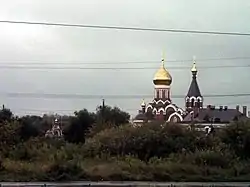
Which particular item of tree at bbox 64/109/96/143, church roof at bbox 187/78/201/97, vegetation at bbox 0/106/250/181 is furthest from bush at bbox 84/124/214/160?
church roof at bbox 187/78/201/97

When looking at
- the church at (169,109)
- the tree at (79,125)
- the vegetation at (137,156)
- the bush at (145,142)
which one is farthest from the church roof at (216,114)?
the vegetation at (137,156)

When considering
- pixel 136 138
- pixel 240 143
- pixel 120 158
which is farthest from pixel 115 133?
pixel 240 143

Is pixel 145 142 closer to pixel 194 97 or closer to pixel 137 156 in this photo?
pixel 137 156

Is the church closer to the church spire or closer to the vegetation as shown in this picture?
the church spire

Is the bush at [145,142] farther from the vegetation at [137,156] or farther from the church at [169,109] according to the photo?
the church at [169,109]

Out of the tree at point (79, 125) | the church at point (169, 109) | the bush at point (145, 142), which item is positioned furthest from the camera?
the church at point (169, 109)

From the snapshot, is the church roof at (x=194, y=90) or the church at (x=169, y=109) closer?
the church at (x=169, y=109)

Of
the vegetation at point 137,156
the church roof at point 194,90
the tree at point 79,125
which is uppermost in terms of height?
the church roof at point 194,90

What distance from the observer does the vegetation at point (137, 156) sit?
103ft

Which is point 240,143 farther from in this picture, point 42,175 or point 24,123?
point 24,123

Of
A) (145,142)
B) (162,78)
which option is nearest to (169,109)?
(162,78)

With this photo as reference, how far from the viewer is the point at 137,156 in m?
40.4

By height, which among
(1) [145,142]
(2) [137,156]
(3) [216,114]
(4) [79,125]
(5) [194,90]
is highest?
(5) [194,90]

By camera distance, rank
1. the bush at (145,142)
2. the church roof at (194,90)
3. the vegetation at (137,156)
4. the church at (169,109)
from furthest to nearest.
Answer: the church roof at (194,90) < the church at (169,109) < the bush at (145,142) < the vegetation at (137,156)
